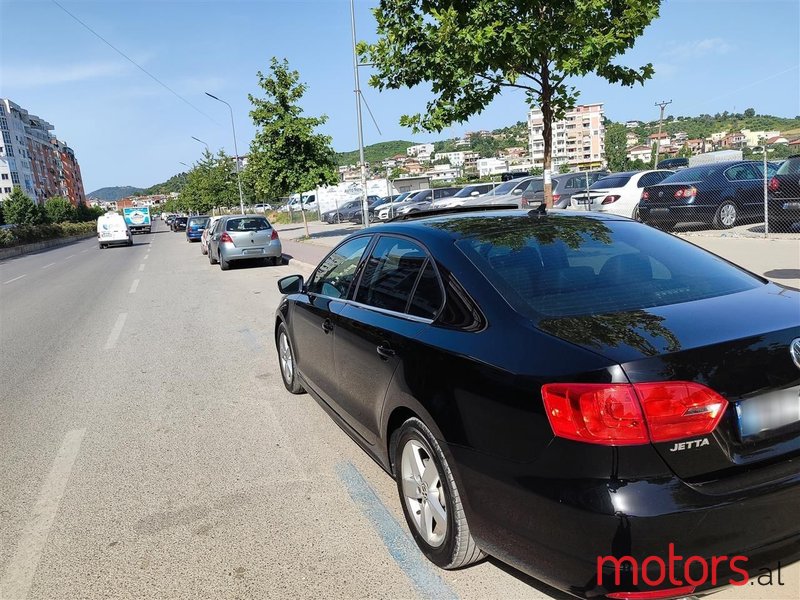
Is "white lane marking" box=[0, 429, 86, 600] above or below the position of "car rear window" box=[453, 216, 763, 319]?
below

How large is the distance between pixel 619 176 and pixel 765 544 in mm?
16208

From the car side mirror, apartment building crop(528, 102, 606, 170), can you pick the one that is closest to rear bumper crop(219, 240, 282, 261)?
the car side mirror

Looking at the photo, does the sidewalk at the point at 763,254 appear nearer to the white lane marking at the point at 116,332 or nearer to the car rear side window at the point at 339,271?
the white lane marking at the point at 116,332

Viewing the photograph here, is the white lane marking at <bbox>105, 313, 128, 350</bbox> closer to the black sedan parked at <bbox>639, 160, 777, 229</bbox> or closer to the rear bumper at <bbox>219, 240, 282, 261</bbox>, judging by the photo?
the rear bumper at <bbox>219, 240, 282, 261</bbox>

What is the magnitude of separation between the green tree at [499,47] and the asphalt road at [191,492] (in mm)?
5293

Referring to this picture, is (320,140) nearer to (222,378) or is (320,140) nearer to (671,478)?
(222,378)

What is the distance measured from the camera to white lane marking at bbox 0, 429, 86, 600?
9.55 feet

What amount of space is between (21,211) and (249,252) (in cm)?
4914

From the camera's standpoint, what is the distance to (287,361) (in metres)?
5.51

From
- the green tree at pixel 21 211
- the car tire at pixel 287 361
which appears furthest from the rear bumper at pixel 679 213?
the green tree at pixel 21 211

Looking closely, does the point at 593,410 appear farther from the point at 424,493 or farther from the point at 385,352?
the point at 385,352

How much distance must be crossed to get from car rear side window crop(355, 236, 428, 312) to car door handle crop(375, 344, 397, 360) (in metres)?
0.22

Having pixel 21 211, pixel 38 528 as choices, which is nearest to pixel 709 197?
pixel 38 528

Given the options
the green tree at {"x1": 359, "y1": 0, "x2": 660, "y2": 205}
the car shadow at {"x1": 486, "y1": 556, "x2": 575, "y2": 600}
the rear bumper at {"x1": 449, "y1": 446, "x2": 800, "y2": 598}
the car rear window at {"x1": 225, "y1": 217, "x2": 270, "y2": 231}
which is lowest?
the car shadow at {"x1": 486, "y1": 556, "x2": 575, "y2": 600}
